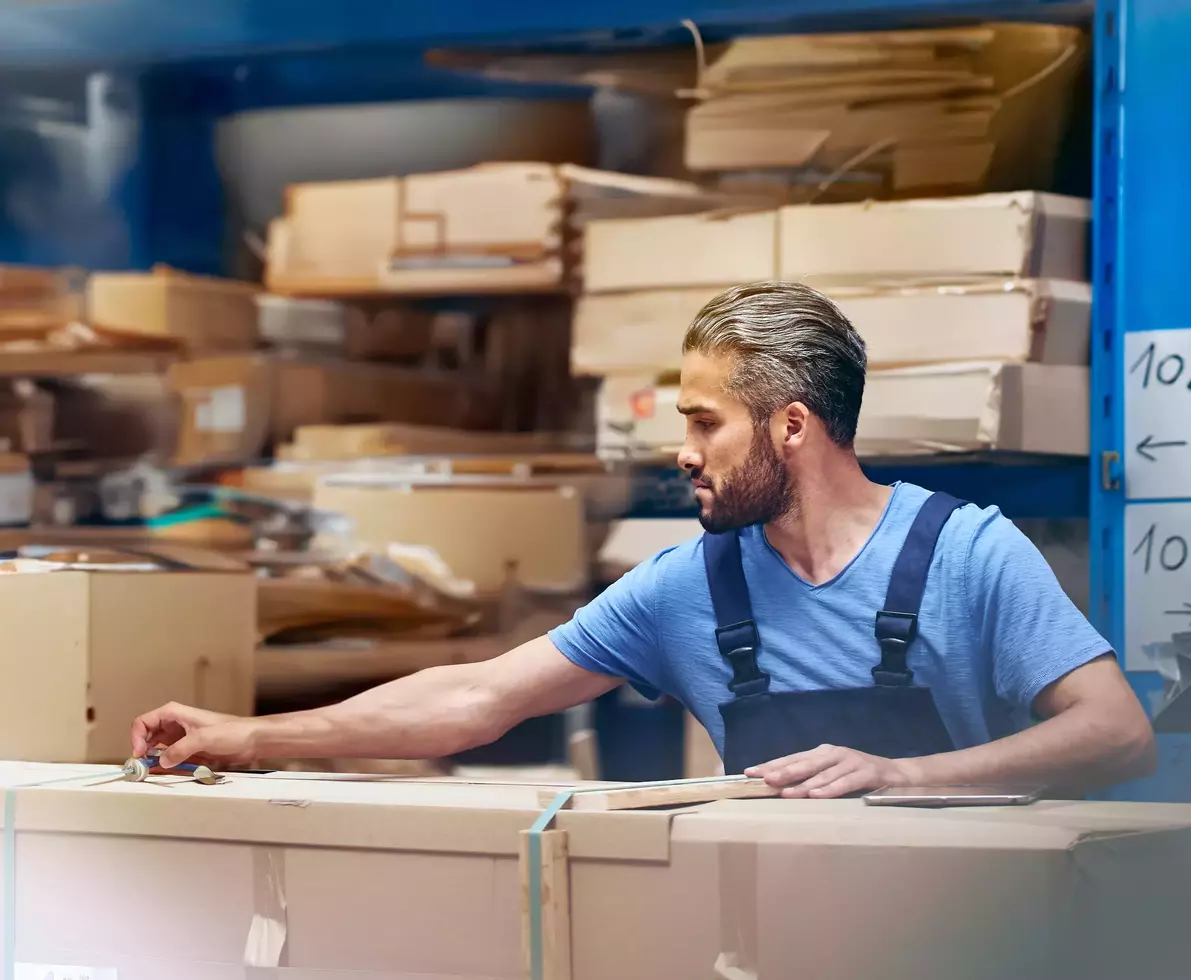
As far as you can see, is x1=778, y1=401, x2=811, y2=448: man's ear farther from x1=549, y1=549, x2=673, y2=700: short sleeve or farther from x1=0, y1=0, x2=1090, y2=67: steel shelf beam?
x1=0, y1=0, x2=1090, y2=67: steel shelf beam

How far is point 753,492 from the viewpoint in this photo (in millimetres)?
1325

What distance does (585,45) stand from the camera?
157cm

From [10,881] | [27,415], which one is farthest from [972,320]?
[27,415]

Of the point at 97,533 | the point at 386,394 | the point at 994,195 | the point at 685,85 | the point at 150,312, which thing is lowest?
the point at 97,533

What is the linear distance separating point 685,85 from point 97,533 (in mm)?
948

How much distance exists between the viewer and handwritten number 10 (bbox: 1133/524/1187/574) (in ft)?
4.51

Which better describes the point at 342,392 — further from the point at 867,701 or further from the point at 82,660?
the point at 867,701

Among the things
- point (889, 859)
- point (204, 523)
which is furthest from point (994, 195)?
point (204, 523)

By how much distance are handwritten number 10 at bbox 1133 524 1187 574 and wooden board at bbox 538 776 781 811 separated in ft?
1.80

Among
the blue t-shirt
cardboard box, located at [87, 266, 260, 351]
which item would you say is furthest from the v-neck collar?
cardboard box, located at [87, 266, 260, 351]

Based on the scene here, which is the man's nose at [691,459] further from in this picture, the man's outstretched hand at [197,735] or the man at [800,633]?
the man's outstretched hand at [197,735]

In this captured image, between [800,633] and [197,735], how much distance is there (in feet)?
2.10

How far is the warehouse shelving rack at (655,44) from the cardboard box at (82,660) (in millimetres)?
573

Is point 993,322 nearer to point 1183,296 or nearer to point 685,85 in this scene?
point 1183,296
